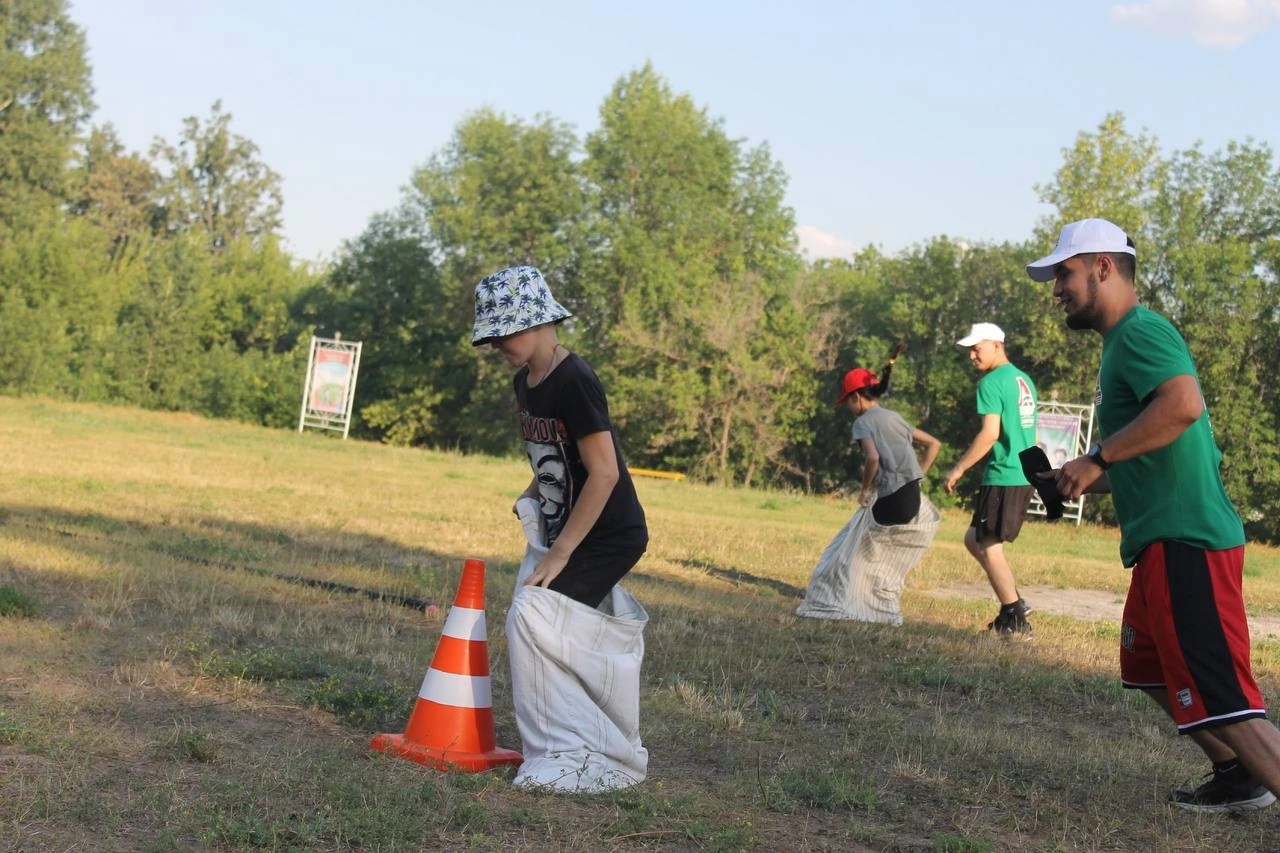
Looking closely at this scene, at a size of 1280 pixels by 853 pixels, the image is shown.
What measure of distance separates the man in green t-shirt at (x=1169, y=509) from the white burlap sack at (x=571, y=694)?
1.77m

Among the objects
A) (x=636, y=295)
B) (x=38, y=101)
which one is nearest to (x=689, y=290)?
(x=636, y=295)

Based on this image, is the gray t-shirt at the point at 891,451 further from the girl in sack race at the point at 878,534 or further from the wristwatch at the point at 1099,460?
the wristwatch at the point at 1099,460

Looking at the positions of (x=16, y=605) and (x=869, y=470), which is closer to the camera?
(x=16, y=605)

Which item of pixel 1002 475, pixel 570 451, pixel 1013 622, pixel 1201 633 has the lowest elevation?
pixel 1013 622

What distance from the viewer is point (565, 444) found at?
16.5 ft

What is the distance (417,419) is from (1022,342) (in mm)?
25050

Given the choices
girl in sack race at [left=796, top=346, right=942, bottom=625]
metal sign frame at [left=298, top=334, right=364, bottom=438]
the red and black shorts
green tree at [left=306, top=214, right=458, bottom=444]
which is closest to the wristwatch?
the red and black shorts

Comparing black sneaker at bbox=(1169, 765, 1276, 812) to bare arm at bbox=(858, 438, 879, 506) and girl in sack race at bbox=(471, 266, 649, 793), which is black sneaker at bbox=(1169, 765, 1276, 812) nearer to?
girl in sack race at bbox=(471, 266, 649, 793)

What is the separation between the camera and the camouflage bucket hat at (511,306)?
4.89 m

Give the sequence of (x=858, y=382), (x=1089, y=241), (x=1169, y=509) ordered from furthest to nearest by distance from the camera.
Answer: (x=858, y=382), (x=1089, y=241), (x=1169, y=509)

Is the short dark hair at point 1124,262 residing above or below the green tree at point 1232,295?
below

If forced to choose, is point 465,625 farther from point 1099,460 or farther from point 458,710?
point 1099,460

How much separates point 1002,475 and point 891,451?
3.00ft

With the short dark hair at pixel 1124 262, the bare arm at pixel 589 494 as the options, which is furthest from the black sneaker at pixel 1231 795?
the bare arm at pixel 589 494
